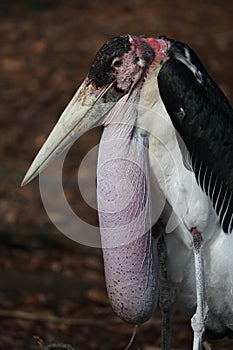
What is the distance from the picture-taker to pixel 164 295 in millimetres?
4707

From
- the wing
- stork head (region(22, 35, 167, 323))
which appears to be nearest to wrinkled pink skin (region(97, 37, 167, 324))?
stork head (region(22, 35, 167, 323))

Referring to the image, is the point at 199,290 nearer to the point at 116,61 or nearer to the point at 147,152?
the point at 147,152

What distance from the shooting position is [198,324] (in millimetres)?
4320

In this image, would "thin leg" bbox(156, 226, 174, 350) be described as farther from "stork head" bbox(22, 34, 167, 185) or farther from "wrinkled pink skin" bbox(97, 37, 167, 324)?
"stork head" bbox(22, 34, 167, 185)

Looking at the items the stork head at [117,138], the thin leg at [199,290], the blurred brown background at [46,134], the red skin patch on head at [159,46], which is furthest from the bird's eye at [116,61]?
the blurred brown background at [46,134]

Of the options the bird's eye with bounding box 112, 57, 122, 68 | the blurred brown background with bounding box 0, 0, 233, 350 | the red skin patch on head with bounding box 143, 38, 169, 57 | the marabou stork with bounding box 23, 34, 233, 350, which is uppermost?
the red skin patch on head with bounding box 143, 38, 169, 57

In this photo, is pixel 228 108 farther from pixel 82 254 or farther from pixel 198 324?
pixel 82 254

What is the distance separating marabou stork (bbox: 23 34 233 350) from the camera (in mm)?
4188

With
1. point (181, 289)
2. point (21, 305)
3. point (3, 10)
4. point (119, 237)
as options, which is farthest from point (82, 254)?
point (3, 10)

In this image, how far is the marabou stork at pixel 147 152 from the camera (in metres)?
4.19

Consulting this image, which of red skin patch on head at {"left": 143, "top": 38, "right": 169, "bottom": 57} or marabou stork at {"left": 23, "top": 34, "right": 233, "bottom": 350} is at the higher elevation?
red skin patch on head at {"left": 143, "top": 38, "right": 169, "bottom": 57}

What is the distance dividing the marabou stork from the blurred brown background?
83 centimetres

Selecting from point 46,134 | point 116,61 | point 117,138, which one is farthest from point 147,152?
point 46,134

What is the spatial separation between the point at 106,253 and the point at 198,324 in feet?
1.62
